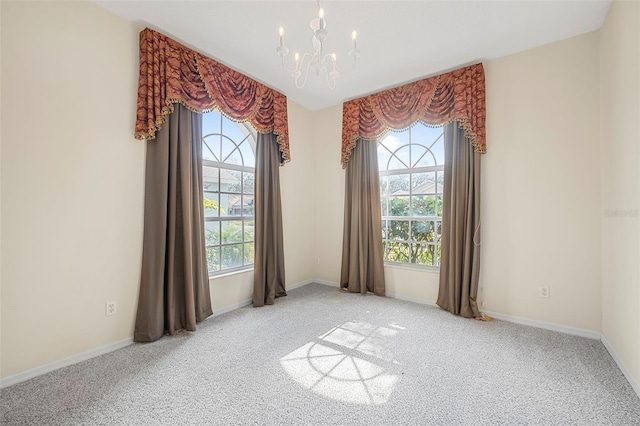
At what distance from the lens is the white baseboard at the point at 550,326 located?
2.46 metres

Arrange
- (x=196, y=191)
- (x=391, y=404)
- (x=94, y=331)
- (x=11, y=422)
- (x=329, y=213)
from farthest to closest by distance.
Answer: (x=329, y=213) < (x=196, y=191) < (x=94, y=331) < (x=391, y=404) < (x=11, y=422)

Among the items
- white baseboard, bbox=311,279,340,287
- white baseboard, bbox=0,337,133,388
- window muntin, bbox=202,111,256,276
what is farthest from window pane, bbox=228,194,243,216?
white baseboard, bbox=311,279,340,287

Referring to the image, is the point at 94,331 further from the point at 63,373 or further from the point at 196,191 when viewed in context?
the point at 196,191

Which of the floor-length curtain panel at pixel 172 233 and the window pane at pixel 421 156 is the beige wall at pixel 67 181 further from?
the window pane at pixel 421 156

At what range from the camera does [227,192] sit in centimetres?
334

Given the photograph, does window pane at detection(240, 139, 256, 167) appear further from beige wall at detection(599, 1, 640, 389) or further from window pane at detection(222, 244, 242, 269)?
beige wall at detection(599, 1, 640, 389)

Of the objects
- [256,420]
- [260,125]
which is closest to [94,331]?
[256,420]

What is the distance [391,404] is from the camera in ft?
5.29

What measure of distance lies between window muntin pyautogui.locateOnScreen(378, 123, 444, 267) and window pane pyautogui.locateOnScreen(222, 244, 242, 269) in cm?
197

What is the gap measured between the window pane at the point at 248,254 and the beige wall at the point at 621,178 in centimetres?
345

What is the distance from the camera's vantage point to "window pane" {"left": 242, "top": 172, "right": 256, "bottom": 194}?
3564 millimetres

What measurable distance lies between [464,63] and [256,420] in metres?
3.69

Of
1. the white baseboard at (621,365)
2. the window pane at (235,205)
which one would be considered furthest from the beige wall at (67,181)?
the white baseboard at (621,365)

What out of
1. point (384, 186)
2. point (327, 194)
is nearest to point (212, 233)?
point (327, 194)
